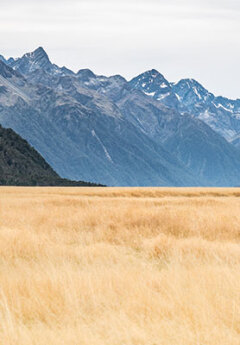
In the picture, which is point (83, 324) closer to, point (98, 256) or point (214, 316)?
point (214, 316)

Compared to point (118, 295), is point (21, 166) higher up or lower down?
higher up

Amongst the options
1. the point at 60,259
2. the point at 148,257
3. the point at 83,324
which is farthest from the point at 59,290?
the point at 148,257

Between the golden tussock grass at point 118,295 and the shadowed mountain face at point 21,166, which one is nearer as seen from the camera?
the golden tussock grass at point 118,295

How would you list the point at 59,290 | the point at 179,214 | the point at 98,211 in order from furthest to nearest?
the point at 98,211
the point at 179,214
the point at 59,290

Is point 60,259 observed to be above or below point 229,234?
below

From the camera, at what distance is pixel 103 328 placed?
24.7ft

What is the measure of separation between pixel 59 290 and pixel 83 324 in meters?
1.68

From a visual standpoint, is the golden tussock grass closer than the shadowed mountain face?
Yes

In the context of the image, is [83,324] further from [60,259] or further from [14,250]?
[14,250]

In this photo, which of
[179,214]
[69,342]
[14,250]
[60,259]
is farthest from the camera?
[179,214]

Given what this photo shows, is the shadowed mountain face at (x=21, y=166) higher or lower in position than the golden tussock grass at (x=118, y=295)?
higher

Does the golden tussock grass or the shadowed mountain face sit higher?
the shadowed mountain face

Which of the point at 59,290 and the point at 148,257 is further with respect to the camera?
the point at 148,257

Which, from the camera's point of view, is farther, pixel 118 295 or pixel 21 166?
pixel 21 166
